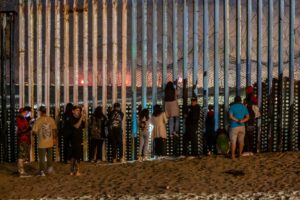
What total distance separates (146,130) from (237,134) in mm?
1908

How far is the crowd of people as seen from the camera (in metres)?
12.6

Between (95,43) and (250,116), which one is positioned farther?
(95,43)

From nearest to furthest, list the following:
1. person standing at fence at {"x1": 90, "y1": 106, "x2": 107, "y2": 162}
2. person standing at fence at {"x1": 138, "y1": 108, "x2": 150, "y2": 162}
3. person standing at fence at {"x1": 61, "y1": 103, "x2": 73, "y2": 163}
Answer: person standing at fence at {"x1": 61, "y1": 103, "x2": 73, "y2": 163}, person standing at fence at {"x1": 138, "y1": 108, "x2": 150, "y2": 162}, person standing at fence at {"x1": 90, "y1": 106, "x2": 107, "y2": 162}

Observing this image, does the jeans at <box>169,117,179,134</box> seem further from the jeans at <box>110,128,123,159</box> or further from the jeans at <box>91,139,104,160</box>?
the jeans at <box>91,139,104,160</box>

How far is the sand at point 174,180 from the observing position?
1006 cm

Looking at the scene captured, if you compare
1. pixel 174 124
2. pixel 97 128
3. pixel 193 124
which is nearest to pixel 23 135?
pixel 97 128

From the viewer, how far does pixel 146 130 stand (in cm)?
1353

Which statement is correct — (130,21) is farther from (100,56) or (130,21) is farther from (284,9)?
(284,9)

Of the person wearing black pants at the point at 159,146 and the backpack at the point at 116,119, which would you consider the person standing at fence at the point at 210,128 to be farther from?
the backpack at the point at 116,119

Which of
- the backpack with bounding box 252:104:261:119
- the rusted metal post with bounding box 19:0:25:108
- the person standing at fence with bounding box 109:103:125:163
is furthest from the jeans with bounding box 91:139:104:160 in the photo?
the backpack with bounding box 252:104:261:119

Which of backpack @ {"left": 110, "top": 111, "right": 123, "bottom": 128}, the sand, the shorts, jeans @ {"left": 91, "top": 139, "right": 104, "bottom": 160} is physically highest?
backpack @ {"left": 110, "top": 111, "right": 123, "bottom": 128}

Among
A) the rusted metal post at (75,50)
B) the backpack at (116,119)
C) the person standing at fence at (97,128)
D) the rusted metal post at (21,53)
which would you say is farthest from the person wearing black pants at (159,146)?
the rusted metal post at (21,53)

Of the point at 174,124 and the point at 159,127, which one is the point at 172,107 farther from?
the point at 159,127

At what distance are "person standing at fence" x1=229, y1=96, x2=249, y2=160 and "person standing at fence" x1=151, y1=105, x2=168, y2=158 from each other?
145 centimetres
